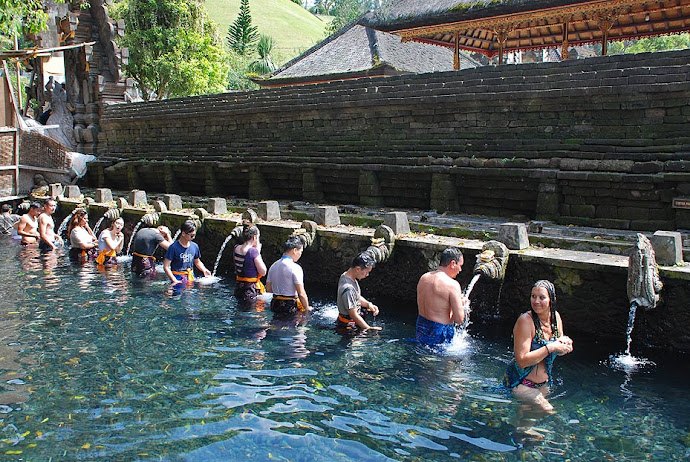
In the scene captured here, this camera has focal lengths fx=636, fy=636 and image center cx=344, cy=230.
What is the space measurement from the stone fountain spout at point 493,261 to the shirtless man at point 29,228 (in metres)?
11.6

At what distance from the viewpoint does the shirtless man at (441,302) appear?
6930 millimetres

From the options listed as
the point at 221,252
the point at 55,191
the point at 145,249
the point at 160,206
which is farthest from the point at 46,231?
the point at 221,252

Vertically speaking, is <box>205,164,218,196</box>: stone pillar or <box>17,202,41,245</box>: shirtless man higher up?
<box>205,164,218,196</box>: stone pillar

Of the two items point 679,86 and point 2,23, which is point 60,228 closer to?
point 2,23

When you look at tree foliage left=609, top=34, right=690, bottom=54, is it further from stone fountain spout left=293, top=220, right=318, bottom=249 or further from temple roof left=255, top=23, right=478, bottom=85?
stone fountain spout left=293, top=220, right=318, bottom=249

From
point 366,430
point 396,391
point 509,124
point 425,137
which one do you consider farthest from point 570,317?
point 425,137

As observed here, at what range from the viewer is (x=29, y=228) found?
50.3ft

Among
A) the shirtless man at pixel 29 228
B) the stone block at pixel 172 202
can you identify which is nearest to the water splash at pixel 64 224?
the shirtless man at pixel 29 228

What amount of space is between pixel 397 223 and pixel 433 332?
2925 millimetres

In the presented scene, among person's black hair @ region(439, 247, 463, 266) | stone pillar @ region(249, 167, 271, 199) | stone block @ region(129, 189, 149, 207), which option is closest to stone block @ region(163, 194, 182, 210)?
stone block @ region(129, 189, 149, 207)

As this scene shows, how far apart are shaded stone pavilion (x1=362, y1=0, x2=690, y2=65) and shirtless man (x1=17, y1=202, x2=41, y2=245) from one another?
1066 centimetres

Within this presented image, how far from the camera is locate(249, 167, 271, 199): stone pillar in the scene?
55.5ft

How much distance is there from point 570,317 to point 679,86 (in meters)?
4.92

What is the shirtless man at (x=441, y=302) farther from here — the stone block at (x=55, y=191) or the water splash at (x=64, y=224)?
the stone block at (x=55, y=191)
